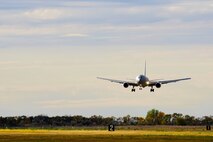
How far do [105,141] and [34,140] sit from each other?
10.7 m

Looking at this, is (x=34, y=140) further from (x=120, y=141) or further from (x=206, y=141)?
(x=206, y=141)

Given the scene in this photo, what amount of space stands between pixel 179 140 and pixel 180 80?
200ft

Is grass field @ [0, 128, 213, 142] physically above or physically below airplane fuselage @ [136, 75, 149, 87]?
below

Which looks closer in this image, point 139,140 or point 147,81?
point 139,140

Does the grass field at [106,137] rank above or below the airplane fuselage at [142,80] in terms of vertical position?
below

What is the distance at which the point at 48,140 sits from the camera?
120750 mm

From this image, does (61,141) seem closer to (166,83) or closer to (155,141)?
(155,141)

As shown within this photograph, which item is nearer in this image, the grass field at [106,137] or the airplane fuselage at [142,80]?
the grass field at [106,137]

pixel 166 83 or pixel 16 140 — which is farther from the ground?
pixel 166 83

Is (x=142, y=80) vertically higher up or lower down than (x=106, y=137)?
higher up

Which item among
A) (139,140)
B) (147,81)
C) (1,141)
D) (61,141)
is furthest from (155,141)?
(147,81)

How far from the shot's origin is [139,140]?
121562mm

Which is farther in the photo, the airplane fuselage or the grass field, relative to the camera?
the airplane fuselage

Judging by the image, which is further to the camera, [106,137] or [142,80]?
[142,80]
